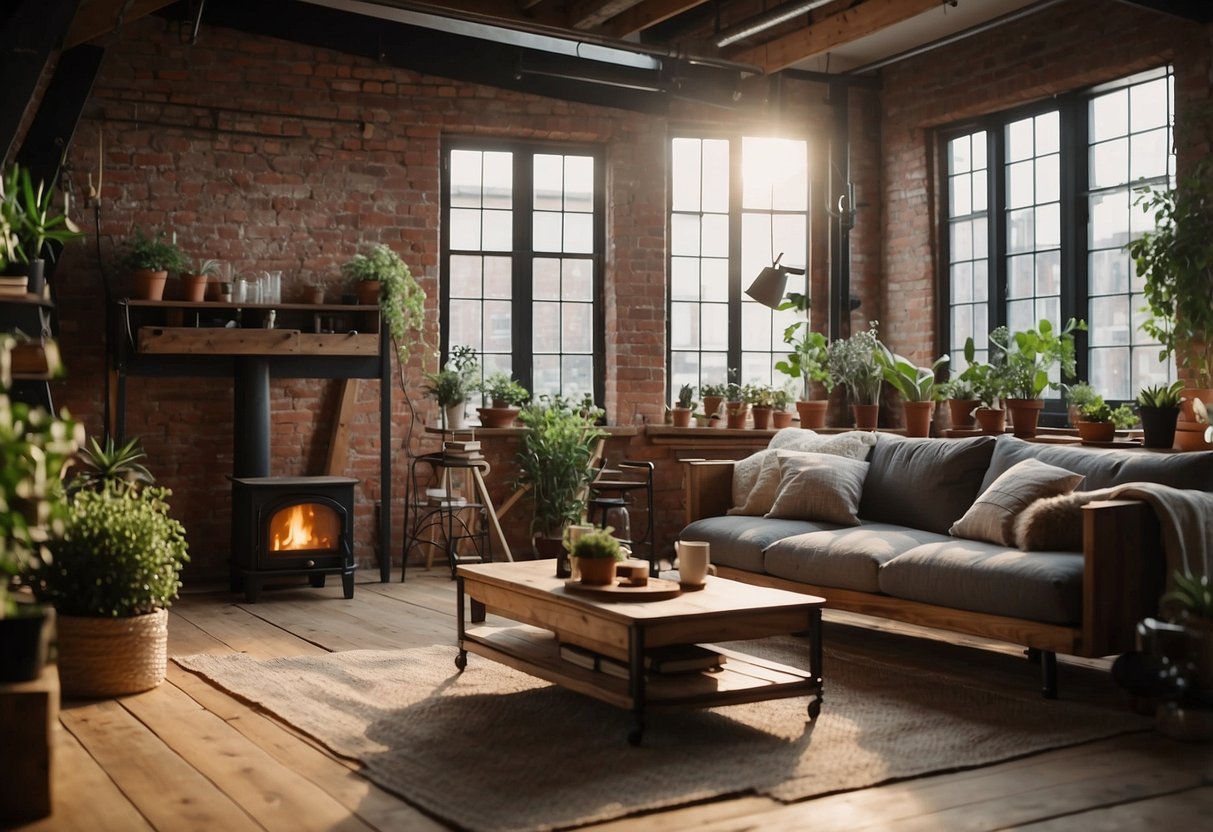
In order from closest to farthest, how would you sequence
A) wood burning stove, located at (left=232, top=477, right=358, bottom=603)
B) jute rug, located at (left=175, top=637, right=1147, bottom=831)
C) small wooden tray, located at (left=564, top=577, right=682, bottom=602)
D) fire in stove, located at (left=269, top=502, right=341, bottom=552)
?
jute rug, located at (left=175, top=637, right=1147, bottom=831)
small wooden tray, located at (left=564, top=577, right=682, bottom=602)
wood burning stove, located at (left=232, top=477, right=358, bottom=603)
fire in stove, located at (left=269, top=502, right=341, bottom=552)

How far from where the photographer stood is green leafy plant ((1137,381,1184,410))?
19.2 ft

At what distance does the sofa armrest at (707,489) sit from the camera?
20.7 ft

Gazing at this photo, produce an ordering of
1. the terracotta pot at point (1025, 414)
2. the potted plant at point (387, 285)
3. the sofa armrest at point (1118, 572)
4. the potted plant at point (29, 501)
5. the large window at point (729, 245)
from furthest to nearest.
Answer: the large window at point (729, 245)
the potted plant at point (387, 285)
the terracotta pot at point (1025, 414)
the sofa armrest at point (1118, 572)
the potted plant at point (29, 501)

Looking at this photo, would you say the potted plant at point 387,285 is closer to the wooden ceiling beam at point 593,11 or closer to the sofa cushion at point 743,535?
the wooden ceiling beam at point 593,11

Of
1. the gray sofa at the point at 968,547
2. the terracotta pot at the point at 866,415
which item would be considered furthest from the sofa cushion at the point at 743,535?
the terracotta pot at the point at 866,415

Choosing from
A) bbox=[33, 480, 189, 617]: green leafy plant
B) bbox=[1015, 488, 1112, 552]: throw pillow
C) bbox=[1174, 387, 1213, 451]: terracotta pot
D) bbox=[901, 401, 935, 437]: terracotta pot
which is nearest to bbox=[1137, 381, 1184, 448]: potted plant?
bbox=[1174, 387, 1213, 451]: terracotta pot

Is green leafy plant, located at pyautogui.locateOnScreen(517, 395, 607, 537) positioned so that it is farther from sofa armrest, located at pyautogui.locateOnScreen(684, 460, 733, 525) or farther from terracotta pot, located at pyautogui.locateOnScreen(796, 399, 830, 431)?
terracotta pot, located at pyautogui.locateOnScreen(796, 399, 830, 431)

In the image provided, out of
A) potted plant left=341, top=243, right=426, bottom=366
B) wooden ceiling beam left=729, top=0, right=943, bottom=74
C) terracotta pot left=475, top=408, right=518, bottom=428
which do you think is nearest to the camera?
wooden ceiling beam left=729, top=0, right=943, bottom=74

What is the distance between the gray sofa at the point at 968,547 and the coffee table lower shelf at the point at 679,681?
848mm

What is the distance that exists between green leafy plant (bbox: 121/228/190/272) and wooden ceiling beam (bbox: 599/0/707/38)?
287 cm

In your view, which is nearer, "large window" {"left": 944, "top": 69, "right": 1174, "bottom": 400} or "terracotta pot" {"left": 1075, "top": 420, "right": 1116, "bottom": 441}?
"terracotta pot" {"left": 1075, "top": 420, "right": 1116, "bottom": 441}

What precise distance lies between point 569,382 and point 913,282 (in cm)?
249

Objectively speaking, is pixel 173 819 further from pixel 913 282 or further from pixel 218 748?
pixel 913 282

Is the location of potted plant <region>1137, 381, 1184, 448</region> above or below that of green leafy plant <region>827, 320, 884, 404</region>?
below
